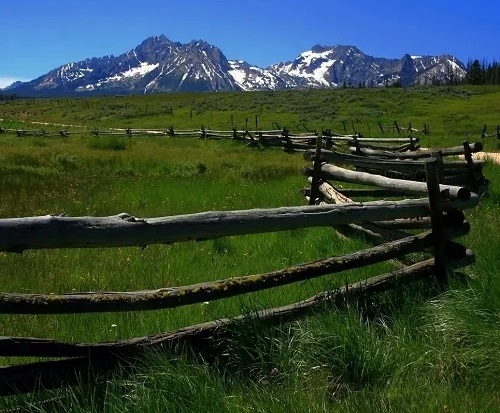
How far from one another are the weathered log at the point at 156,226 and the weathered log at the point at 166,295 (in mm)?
304

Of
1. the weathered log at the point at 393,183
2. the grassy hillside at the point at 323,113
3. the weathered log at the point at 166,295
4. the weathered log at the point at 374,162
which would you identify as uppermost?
the grassy hillside at the point at 323,113

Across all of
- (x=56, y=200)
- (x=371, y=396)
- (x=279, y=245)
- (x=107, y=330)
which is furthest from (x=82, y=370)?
(x=56, y=200)

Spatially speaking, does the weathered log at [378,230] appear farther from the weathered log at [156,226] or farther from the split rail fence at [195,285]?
the weathered log at [156,226]

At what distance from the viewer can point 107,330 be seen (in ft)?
13.7

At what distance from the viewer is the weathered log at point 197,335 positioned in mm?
3021

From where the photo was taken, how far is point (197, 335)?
3.51m

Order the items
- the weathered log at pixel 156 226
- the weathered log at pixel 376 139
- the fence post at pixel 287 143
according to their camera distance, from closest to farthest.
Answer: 1. the weathered log at pixel 156 226
2. the weathered log at pixel 376 139
3. the fence post at pixel 287 143

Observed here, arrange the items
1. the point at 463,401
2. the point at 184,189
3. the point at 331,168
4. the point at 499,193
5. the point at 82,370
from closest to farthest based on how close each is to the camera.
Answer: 1. the point at 463,401
2. the point at 82,370
3. the point at 331,168
4. the point at 499,193
5. the point at 184,189

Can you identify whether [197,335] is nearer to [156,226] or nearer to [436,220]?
[156,226]

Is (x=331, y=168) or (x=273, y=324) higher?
(x=331, y=168)

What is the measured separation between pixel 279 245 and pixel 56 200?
5501mm

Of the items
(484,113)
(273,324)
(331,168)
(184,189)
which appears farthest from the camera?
(484,113)

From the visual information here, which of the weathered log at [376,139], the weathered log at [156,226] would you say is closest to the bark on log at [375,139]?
the weathered log at [376,139]

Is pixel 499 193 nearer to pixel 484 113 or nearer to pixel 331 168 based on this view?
pixel 331 168
